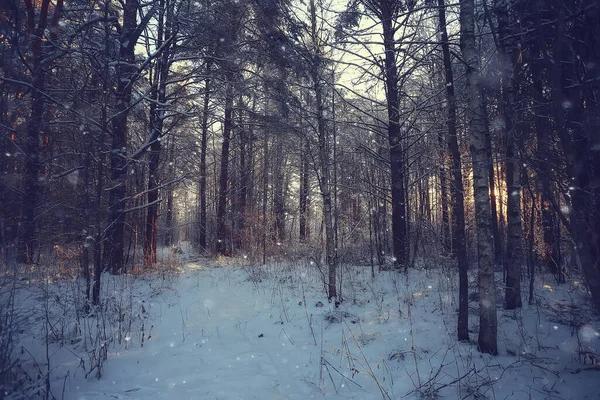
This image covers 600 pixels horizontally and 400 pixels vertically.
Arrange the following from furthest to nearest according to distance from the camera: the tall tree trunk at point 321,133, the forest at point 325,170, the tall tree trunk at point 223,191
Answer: the tall tree trunk at point 223,191, the tall tree trunk at point 321,133, the forest at point 325,170

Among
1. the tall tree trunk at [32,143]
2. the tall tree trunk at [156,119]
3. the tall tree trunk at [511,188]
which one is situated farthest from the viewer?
the tall tree trunk at [156,119]

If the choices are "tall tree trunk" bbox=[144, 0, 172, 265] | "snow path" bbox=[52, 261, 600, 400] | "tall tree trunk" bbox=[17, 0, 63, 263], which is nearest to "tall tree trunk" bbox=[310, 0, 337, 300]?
"snow path" bbox=[52, 261, 600, 400]

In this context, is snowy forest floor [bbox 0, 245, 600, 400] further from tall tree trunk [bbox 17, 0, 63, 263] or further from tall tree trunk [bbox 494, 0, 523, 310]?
tall tree trunk [bbox 17, 0, 63, 263]

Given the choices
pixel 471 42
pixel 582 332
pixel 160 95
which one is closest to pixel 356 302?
pixel 582 332

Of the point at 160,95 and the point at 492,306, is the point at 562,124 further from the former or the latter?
the point at 160,95

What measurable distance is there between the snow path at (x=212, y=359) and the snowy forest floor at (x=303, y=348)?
0.02 metres

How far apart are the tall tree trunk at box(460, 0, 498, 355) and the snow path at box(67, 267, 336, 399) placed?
2429 millimetres

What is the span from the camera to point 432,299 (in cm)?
639

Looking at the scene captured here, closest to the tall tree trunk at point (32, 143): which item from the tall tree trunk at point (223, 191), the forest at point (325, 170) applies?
the forest at point (325, 170)

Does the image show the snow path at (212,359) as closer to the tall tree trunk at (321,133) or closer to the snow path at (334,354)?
the snow path at (334,354)

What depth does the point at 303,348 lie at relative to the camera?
4.71m

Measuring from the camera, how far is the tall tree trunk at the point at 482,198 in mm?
4031

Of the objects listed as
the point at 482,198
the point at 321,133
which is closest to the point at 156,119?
the point at 321,133

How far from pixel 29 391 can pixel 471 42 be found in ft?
22.5
